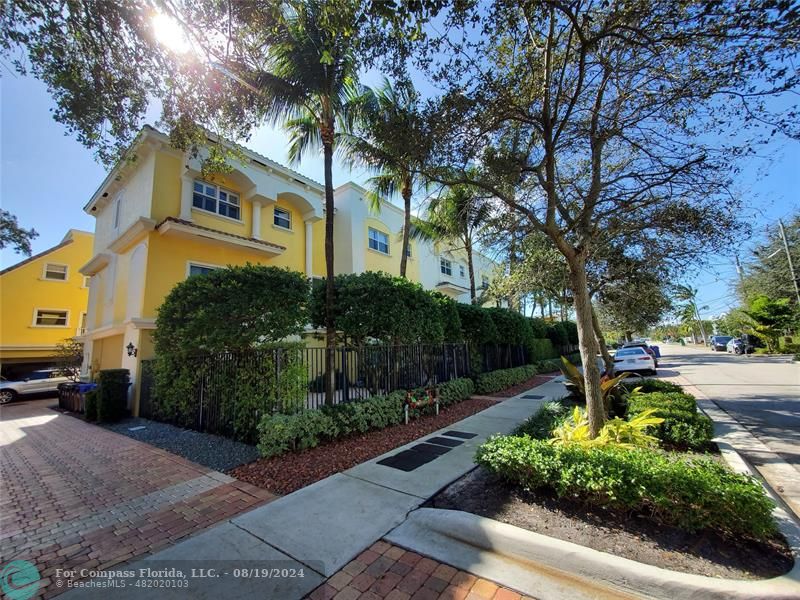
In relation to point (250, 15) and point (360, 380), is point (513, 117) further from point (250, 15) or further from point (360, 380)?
point (360, 380)

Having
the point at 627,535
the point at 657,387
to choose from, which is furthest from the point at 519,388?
the point at 627,535

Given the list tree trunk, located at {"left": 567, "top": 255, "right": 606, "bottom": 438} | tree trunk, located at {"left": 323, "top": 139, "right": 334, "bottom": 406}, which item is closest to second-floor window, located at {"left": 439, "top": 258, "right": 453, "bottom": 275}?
tree trunk, located at {"left": 323, "top": 139, "right": 334, "bottom": 406}

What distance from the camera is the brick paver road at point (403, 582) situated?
102 inches

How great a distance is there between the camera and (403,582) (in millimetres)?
2742

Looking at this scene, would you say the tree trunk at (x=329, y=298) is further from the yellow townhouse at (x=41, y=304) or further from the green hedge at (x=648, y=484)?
the yellow townhouse at (x=41, y=304)

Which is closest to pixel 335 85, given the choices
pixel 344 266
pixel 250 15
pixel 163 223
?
pixel 250 15

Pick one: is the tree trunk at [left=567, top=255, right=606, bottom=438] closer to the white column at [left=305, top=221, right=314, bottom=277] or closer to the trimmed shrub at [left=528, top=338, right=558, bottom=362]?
the white column at [left=305, top=221, right=314, bottom=277]

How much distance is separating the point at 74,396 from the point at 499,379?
15.0 meters

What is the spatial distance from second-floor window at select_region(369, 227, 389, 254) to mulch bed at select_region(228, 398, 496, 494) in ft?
40.7

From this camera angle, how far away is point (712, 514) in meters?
2.93

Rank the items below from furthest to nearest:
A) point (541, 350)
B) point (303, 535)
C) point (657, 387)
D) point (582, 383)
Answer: point (541, 350) → point (657, 387) → point (582, 383) → point (303, 535)

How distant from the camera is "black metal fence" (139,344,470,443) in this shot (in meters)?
6.62

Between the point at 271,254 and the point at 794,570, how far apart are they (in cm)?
1408

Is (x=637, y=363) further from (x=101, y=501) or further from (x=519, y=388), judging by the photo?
(x=101, y=501)
